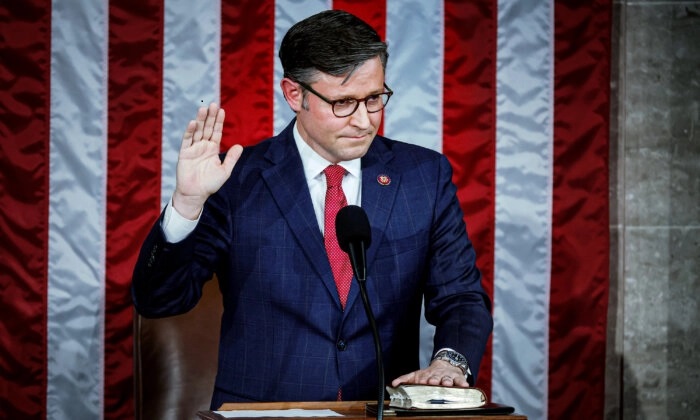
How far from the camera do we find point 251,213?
7.39 ft

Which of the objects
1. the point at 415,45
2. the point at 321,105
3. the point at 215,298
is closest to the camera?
the point at 321,105

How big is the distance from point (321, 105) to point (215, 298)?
994 millimetres

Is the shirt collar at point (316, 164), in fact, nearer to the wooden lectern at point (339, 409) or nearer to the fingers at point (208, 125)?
the fingers at point (208, 125)

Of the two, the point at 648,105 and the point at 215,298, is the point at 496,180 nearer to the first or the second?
the point at 648,105

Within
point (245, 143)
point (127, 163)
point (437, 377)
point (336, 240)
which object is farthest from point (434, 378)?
point (127, 163)

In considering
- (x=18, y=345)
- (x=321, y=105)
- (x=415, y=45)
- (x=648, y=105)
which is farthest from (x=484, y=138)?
(x=18, y=345)

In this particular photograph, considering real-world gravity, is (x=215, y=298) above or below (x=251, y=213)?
below

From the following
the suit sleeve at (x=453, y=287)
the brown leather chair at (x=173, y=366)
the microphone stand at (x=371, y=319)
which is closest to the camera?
the microphone stand at (x=371, y=319)

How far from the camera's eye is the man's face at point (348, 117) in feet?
6.98

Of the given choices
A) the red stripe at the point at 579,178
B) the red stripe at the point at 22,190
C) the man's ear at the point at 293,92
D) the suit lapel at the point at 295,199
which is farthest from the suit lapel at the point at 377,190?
the red stripe at the point at 22,190

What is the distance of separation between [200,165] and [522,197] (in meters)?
1.67

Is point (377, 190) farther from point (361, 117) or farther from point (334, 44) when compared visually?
point (334, 44)

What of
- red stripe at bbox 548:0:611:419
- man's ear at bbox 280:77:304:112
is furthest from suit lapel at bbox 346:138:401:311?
red stripe at bbox 548:0:611:419

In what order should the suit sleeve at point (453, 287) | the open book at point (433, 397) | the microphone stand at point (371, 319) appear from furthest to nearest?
the suit sleeve at point (453, 287) → the open book at point (433, 397) → the microphone stand at point (371, 319)
